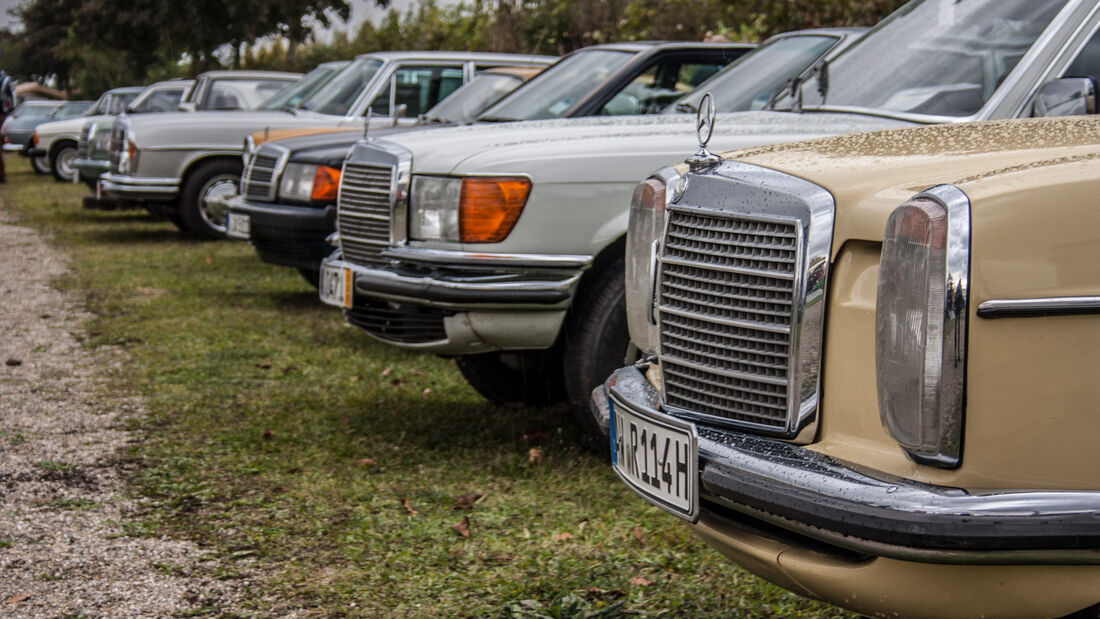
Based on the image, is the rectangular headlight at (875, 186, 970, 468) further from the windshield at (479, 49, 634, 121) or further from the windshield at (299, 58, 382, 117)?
the windshield at (299, 58, 382, 117)

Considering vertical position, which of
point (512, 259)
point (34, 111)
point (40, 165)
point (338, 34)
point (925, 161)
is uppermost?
point (338, 34)

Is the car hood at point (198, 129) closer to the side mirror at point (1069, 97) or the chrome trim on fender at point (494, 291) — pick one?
the chrome trim on fender at point (494, 291)

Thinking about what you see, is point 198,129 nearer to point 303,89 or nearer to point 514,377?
point 303,89

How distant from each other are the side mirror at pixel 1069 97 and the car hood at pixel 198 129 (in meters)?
9.10

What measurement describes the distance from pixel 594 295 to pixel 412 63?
672 centimetres

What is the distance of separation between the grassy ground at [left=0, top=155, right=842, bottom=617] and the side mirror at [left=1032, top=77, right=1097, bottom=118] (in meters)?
1.51

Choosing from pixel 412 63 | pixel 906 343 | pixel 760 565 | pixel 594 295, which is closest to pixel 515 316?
pixel 594 295

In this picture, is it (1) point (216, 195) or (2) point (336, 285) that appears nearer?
(2) point (336, 285)

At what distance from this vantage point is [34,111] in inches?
1266

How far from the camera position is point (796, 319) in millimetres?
2486

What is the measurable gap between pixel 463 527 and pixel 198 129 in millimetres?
8697

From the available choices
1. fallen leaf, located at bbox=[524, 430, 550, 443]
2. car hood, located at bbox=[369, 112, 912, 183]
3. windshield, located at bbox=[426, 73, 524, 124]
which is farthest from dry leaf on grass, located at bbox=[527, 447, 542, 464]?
windshield, located at bbox=[426, 73, 524, 124]

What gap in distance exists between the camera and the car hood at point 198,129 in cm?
1172

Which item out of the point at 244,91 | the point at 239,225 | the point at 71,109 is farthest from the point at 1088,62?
the point at 71,109
